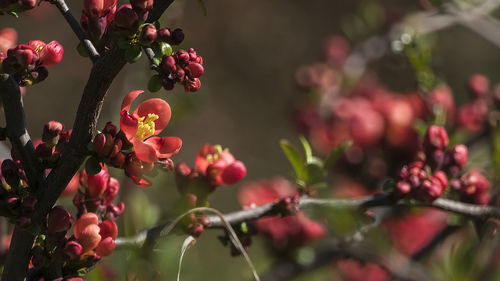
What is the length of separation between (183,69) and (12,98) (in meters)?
0.17

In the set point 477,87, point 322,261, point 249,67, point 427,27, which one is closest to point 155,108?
point 322,261

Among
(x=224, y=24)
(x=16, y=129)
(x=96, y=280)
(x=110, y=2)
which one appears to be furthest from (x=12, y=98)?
(x=224, y=24)

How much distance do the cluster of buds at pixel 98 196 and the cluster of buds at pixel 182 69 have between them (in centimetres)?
19

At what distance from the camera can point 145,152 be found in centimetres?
61

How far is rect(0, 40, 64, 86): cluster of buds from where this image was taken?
591 millimetres

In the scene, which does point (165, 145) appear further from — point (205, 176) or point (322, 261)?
point (322, 261)

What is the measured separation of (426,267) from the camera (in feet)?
5.35

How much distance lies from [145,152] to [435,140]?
20.4 inches

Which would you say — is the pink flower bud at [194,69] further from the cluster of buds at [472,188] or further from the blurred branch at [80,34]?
the cluster of buds at [472,188]

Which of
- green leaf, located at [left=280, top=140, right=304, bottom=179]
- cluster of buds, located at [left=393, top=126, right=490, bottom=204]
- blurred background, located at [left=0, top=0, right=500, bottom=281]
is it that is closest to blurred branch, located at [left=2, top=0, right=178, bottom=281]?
green leaf, located at [left=280, top=140, right=304, bottom=179]

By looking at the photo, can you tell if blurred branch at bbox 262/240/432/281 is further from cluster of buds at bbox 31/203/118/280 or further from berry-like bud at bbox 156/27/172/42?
berry-like bud at bbox 156/27/172/42

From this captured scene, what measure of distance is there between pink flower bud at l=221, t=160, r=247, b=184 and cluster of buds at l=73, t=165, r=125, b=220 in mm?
146

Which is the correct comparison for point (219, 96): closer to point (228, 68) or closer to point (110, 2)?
point (228, 68)

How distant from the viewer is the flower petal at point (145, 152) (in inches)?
23.9
